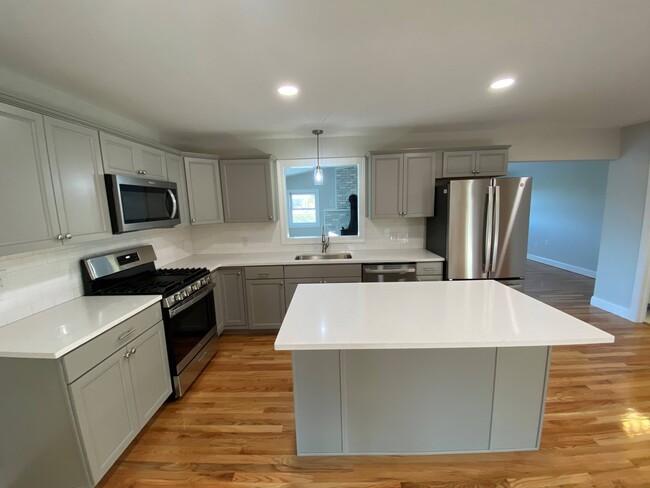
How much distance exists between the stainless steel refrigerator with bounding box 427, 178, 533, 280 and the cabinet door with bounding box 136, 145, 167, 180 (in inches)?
120

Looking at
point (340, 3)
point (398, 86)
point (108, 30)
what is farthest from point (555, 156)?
point (108, 30)

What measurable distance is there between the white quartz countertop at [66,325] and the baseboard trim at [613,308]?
5426mm

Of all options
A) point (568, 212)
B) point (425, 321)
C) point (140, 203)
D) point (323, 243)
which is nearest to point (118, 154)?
point (140, 203)

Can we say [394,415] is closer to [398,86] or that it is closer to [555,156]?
[398,86]

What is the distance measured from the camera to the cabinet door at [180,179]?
2.80 meters

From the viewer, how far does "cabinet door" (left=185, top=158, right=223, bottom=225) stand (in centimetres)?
312

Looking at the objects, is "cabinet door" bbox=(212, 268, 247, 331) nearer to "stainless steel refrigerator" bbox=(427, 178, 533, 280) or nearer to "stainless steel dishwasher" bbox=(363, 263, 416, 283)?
"stainless steel dishwasher" bbox=(363, 263, 416, 283)

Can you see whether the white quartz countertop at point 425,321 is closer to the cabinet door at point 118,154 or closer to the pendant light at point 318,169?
the pendant light at point 318,169

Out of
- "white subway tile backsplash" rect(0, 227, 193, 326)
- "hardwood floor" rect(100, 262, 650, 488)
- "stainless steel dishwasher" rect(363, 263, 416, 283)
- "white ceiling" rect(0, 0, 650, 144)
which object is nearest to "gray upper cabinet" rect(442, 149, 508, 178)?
"white ceiling" rect(0, 0, 650, 144)

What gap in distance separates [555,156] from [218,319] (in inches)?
191

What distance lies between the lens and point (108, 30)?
135cm

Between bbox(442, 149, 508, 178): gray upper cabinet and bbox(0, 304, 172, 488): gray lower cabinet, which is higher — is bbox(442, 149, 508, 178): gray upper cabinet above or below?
above

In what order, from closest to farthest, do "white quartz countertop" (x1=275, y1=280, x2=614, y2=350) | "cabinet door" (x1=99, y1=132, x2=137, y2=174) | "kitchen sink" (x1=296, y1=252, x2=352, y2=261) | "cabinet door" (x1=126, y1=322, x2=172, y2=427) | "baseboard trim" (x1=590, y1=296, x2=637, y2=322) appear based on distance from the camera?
1. "white quartz countertop" (x1=275, y1=280, x2=614, y2=350)
2. "cabinet door" (x1=126, y1=322, x2=172, y2=427)
3. "cabinet door" (x1=99, y1=132, x2=137, y2=174)
4. "baseboard trim" (x1=590, y1=296, x2=637, y2=322)
5. "kitchen sink" (x1=296, y1=252, x2=352, y2=261)

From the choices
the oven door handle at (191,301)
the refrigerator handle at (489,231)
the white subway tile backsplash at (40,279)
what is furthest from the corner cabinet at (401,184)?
the white subway tile backsplash at (40,279)
